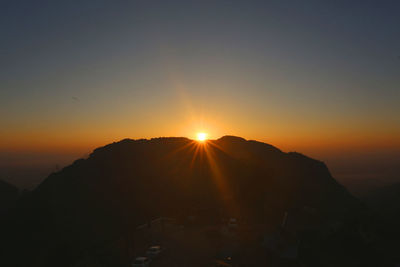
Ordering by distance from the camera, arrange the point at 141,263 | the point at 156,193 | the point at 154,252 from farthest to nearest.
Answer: the point at 156,193, the point at 154,252, the point at 141,263

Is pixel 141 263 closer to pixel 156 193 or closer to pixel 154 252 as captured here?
pixel 154 252

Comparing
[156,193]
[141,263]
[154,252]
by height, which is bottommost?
[141,263]

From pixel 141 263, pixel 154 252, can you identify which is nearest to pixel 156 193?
pixel 154 252

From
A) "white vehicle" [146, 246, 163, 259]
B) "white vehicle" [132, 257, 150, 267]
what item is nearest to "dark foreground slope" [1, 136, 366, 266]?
"white vehicle" [146, 246, 163, 259]

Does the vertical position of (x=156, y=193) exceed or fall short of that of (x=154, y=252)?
it exceeds it

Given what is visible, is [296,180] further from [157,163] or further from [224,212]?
[157,163]

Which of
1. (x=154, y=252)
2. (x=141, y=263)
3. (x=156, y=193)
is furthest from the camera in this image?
→ (x=156, y=193)

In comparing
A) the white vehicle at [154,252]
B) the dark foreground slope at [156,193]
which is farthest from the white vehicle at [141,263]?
the dark foreground slope at [156,193]

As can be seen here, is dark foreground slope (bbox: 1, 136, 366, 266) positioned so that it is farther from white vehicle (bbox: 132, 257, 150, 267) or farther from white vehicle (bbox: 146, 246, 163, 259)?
white vehicle (bbox: 132, 257, 150, 267)

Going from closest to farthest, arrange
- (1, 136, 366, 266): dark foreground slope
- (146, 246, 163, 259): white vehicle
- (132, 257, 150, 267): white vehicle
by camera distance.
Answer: (132, 257, 150, 267): white vehicle
(146, 246, 163, 259): white vehicle
(1, 136, 366, 266): dark foreground slope
